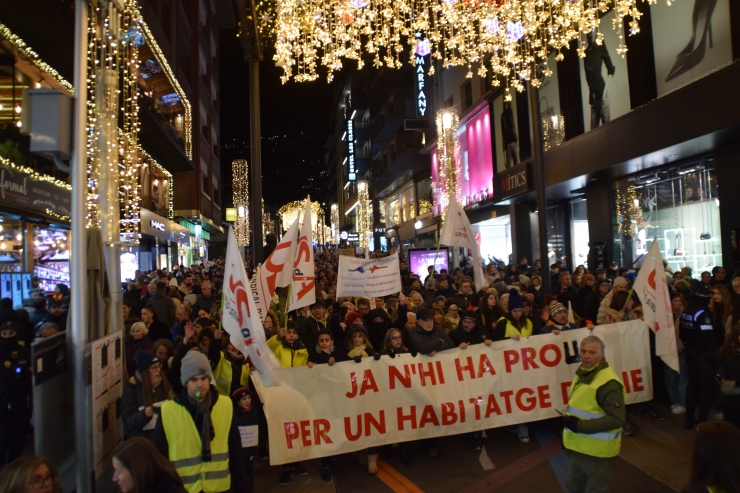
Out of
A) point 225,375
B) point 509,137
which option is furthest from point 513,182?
point 225,375

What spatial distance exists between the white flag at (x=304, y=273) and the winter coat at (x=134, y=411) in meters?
2.92

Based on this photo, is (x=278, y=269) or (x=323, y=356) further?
(x=278, y=269)

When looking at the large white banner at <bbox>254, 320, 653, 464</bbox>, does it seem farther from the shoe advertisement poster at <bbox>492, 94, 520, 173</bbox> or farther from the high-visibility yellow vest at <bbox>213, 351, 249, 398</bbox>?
the shoe advertisement poster at <bbox>492, 94, 520, 173</bbox>

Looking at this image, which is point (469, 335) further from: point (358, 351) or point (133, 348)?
point (133, 348)

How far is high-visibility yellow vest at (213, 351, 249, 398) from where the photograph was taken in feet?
20.8

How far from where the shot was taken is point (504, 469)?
6137 mm

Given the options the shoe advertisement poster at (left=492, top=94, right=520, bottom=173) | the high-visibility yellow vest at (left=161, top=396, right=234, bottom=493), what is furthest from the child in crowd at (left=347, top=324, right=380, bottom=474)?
the shoe advertisement poster at (left=492, top=94, right=520, bottom=173)

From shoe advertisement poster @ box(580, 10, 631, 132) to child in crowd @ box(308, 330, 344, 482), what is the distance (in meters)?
14.3

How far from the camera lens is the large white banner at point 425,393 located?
6207mm

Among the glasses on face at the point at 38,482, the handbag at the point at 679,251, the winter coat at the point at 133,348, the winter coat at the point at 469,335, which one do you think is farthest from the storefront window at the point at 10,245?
the handbag at the point at 679,251

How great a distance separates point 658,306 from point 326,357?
4243 millimetres

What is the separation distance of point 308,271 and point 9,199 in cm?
920

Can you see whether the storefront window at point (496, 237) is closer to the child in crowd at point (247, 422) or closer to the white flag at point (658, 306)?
the white flag at point (658, 306)

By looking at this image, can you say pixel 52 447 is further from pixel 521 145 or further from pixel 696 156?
pixel 521 145
